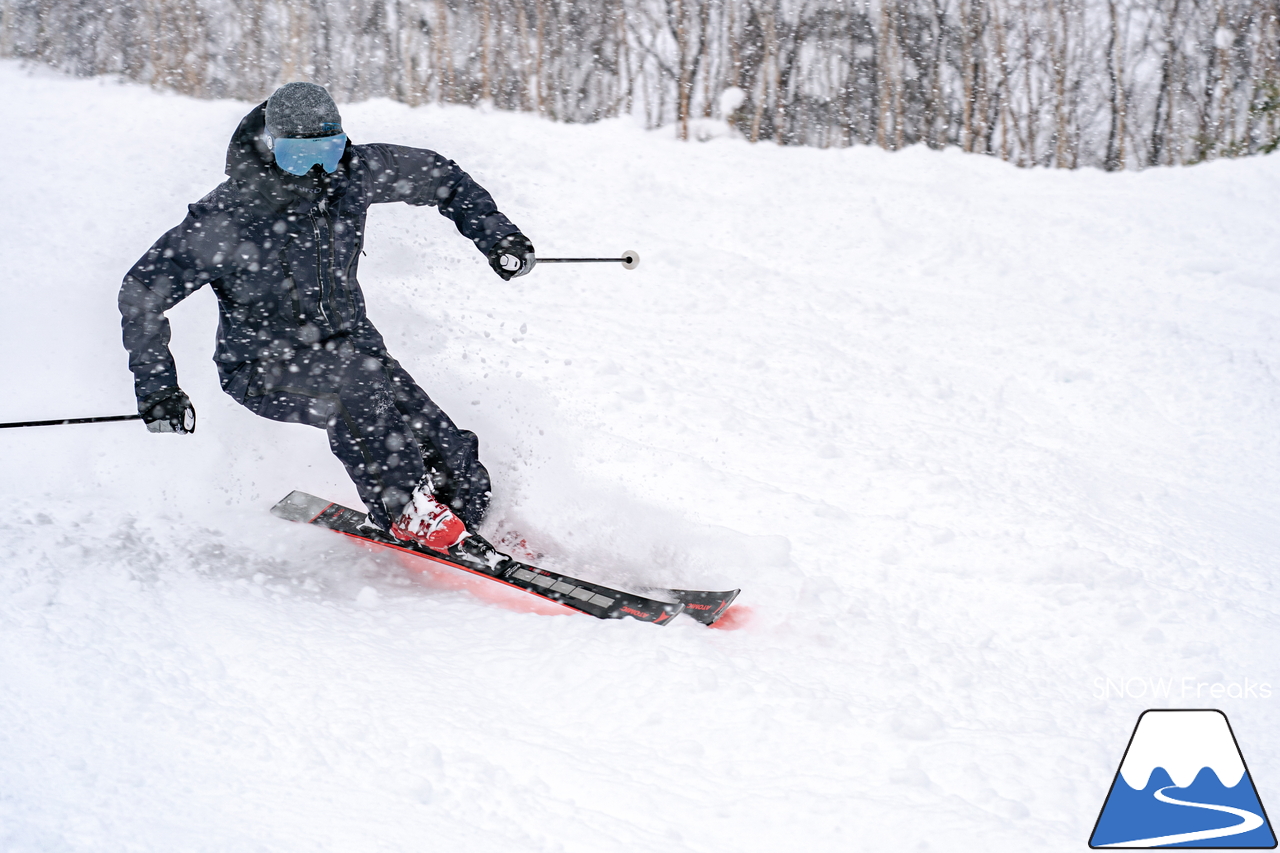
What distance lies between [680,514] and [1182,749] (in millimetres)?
1808

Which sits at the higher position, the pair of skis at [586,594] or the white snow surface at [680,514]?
the white snow surface at [680,514]

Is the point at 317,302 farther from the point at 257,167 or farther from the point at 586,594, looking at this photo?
the point at 586,594

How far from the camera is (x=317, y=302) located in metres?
3.02

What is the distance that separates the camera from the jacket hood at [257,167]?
108 inches

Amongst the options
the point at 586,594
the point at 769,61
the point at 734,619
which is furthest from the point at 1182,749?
the point at 769,61

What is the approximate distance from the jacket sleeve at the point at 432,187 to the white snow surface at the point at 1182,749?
8.76ft

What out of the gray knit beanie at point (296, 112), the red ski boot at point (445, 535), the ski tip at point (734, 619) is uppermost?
the gray knit beanie at point (296, 112)

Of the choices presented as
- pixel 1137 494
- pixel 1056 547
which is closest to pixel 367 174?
pixel 1056 547

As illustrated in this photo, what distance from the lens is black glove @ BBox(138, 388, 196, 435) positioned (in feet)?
8.95

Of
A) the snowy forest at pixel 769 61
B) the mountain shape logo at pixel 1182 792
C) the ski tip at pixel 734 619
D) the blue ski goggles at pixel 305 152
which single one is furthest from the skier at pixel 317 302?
the snowy forest at pixel 769 61

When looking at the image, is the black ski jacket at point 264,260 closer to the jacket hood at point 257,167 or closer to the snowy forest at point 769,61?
the jacket hood at point 257,167

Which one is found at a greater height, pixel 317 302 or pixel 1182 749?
pixel 317 302

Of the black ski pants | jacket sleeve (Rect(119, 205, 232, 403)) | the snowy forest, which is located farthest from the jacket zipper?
the snowy forest

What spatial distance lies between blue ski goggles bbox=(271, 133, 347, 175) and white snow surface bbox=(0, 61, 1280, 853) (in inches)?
54.2
